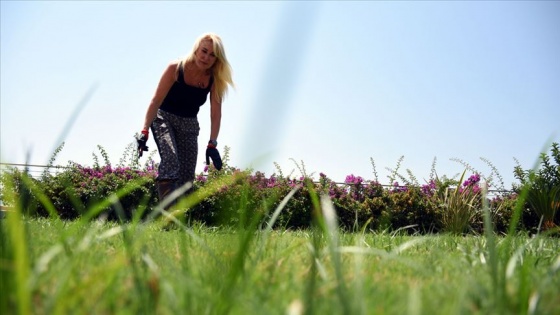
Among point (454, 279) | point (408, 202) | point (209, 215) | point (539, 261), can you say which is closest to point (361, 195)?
point (408, 202)

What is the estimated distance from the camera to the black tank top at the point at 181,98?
16.8ft

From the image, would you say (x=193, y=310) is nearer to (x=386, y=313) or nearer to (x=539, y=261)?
(x=386, y=313)

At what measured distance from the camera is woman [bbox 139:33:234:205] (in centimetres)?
494

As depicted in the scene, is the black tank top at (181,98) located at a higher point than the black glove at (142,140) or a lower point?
higher

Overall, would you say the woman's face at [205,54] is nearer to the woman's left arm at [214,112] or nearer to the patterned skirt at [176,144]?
the woman's left arm at [214,112]

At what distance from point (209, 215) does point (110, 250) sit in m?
7.07

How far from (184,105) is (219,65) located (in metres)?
0.54

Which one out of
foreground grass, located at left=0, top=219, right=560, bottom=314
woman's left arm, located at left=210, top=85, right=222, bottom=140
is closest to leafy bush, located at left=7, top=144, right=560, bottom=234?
woman's left arm, located at left=210, top=85, right=222, bottom=140

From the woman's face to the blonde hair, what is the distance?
0.13ft

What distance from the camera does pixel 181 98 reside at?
5156mm

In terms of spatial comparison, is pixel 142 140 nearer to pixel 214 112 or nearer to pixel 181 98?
pixel 181 98

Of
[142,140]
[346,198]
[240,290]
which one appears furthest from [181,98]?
[346,198]

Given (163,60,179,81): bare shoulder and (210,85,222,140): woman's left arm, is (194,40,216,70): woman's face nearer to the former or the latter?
(163,60,179,81): bare shoulder

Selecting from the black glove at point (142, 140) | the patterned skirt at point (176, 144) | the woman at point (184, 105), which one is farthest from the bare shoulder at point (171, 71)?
the black glove at point (142, 140)
